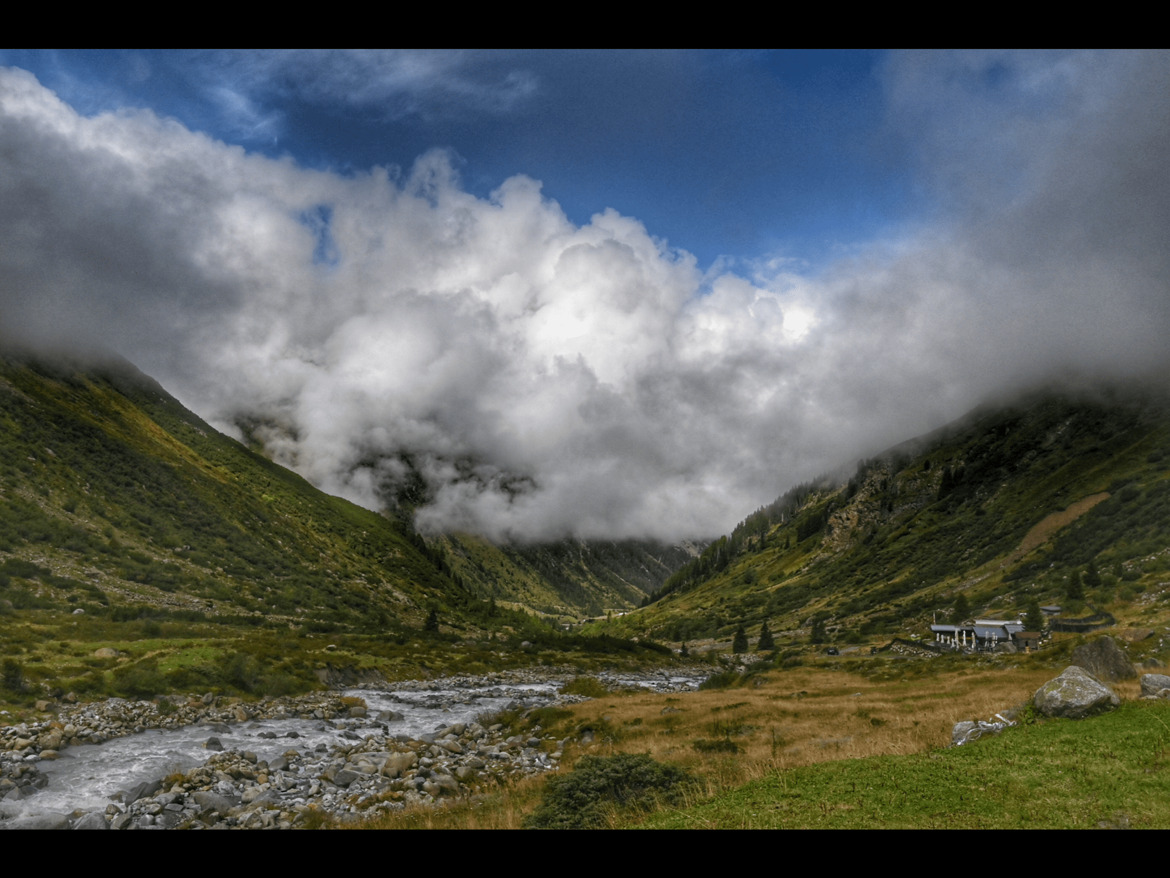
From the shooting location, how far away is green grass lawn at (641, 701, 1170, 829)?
1230 cm

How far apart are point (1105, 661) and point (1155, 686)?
14.1 metres

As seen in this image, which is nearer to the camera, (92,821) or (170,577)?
(92,821)

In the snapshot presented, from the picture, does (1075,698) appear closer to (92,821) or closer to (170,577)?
(92,821)

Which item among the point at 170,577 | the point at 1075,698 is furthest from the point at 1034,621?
the point at 170,577

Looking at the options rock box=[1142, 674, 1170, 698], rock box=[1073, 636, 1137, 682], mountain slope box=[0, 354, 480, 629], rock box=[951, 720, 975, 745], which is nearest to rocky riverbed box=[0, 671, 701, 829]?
rock box=[951, 720, 975, 745]

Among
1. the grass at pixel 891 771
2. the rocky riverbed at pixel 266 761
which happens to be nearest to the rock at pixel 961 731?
the grass at pixel 891 771

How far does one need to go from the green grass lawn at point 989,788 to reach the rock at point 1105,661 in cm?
1727

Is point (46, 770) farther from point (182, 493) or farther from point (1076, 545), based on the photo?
point (1076, 545)

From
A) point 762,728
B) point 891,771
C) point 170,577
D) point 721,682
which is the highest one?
point 170,577

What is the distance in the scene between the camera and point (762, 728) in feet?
114

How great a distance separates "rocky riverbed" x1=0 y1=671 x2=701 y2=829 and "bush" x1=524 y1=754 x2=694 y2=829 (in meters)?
9.10

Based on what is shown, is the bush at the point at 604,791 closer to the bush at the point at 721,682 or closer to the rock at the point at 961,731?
the rock at the point at 961,731
